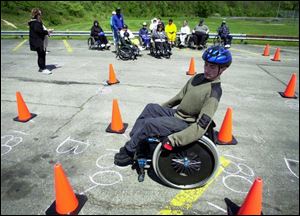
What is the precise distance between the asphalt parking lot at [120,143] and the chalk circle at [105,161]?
2 cm

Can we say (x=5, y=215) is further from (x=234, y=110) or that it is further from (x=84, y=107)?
(x=234, y=110)

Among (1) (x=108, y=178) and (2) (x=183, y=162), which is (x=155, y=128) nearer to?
(2) (x=183, y=162)

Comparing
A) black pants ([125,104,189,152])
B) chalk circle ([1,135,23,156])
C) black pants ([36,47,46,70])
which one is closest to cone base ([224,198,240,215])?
black pants ([125,104,189,152])

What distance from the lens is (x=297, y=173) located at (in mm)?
4184

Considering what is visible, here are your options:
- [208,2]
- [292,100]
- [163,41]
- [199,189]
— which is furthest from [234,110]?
[208,2]

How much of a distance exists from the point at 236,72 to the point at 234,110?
4.33m

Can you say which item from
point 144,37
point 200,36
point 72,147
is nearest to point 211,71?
point 72,147

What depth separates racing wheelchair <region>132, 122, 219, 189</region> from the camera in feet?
11.7

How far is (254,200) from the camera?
3.00 m

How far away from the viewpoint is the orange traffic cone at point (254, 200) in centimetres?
295

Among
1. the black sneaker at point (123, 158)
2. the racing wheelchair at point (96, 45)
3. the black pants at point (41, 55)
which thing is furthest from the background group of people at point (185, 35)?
the black sneaker at point (123, 158)

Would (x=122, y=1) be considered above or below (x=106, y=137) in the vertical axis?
above

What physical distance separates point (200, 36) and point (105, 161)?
13164 mm

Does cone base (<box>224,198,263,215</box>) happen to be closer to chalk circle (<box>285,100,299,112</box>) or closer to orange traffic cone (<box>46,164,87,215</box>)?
orange traffic cone (<box>46,164,87,215</box>)
